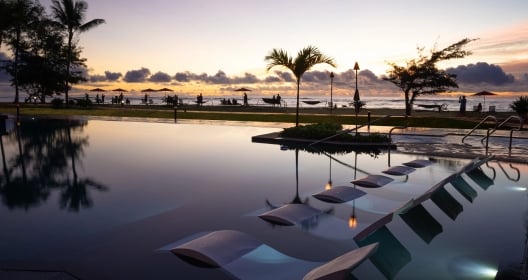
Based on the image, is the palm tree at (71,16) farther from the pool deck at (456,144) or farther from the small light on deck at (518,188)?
the small light on deck at (518,188)

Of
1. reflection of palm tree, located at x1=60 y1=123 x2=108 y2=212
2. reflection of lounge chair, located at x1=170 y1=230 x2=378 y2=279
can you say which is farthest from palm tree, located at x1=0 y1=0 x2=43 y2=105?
reflection of lounge chair, located at x1=170 y1=230 x2=378 y2=279

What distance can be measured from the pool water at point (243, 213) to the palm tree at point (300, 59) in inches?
270

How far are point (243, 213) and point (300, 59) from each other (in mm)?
13236

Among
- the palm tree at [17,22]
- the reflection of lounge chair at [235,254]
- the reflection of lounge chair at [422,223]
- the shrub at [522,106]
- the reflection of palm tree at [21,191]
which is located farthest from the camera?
the palm tree at [17,22]

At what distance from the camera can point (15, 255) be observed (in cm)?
488

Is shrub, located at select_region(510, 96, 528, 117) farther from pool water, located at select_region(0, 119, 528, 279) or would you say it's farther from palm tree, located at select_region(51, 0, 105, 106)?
palm tree, located at select_region(51, 0, 105, 106)

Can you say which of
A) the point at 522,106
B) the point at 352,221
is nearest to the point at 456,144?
the point at 522,106

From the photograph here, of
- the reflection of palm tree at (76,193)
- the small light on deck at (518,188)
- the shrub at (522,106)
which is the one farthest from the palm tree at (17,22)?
the small light on deck at (518,188)

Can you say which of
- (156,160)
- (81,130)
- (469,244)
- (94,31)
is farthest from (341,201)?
(94,31)

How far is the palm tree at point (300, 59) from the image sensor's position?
18.9 meters

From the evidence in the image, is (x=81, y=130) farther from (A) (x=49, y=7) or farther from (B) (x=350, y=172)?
(A) (x=49, y=7)

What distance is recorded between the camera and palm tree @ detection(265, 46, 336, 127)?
62.0 ft

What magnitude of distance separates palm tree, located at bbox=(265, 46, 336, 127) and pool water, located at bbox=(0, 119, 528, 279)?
22.5 ft

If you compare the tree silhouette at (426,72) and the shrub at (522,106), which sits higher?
the tree silhouette at (426,72)
